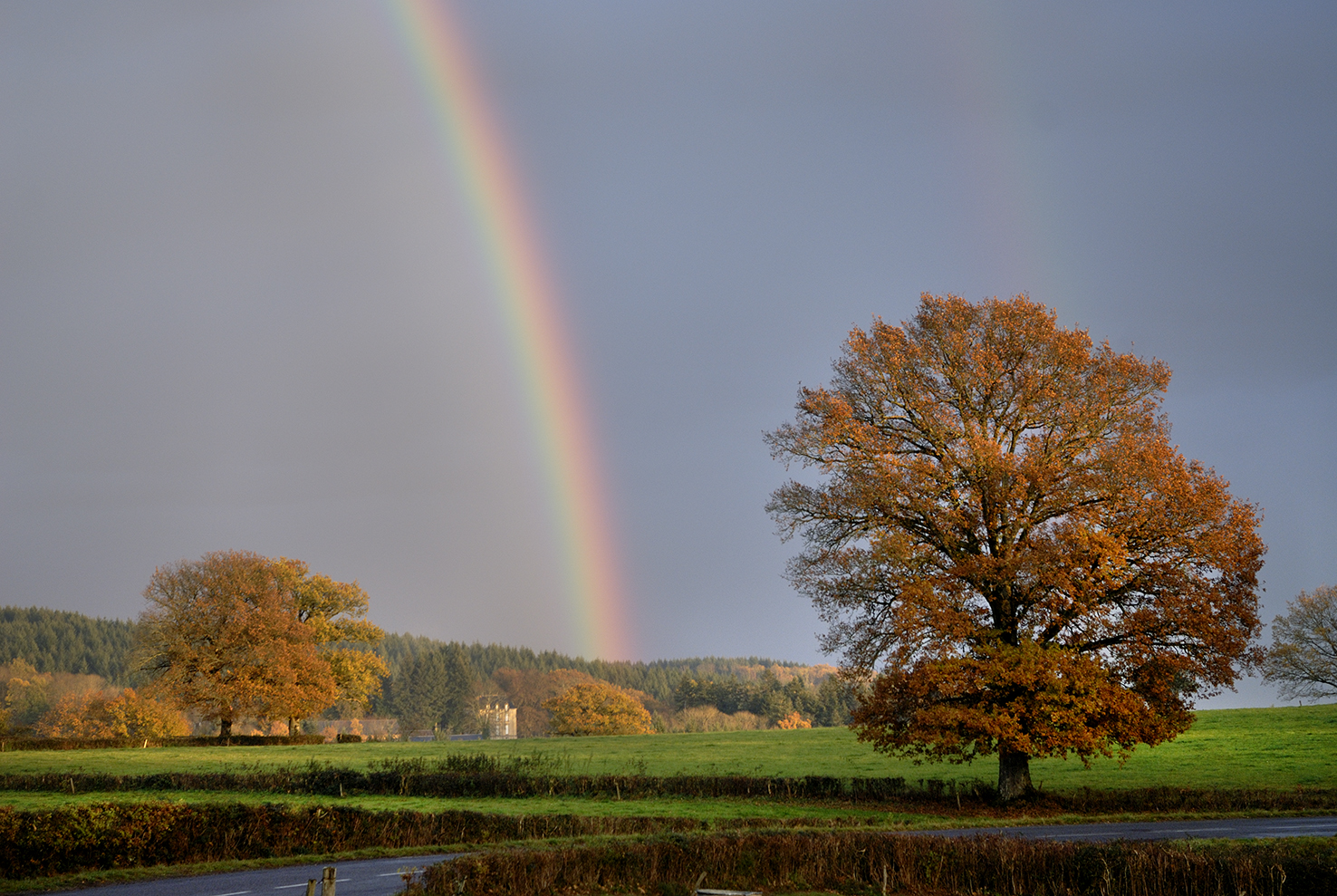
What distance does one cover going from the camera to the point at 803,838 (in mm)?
18594

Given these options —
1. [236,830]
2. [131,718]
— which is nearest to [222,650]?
[131,718]

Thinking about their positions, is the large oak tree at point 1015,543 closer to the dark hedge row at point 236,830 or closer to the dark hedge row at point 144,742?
the dark hedge row at point 236,830

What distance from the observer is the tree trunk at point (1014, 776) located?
110 ft

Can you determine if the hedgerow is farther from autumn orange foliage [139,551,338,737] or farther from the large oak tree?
autumn orange foliage [139,551,338,737]

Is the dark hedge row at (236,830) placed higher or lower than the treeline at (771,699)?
higher

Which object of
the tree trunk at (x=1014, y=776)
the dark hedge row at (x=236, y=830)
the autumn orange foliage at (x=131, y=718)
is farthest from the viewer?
the autumn orange foliage at (x=131, y=718)

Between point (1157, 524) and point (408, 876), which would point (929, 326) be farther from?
point (408, 876)

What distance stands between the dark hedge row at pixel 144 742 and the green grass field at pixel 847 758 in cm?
265

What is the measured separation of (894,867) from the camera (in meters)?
17.9

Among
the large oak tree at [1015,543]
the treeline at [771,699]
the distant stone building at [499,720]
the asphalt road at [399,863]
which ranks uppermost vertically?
the large oak tree at [1015,543]

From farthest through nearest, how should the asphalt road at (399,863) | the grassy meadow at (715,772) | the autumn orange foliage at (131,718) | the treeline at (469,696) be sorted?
1. the treeline at (469,696)
2. the autumn orange foliage at (131,718)
3. the grassy meadow at (715,772)
4. the asphalt road at (399,863)

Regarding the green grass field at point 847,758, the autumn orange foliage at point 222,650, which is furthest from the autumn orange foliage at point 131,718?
the green grass field at point 847,758

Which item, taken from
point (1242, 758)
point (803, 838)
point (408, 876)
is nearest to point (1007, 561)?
point (803, 838)

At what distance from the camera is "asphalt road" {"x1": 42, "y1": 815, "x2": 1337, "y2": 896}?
1962cm
